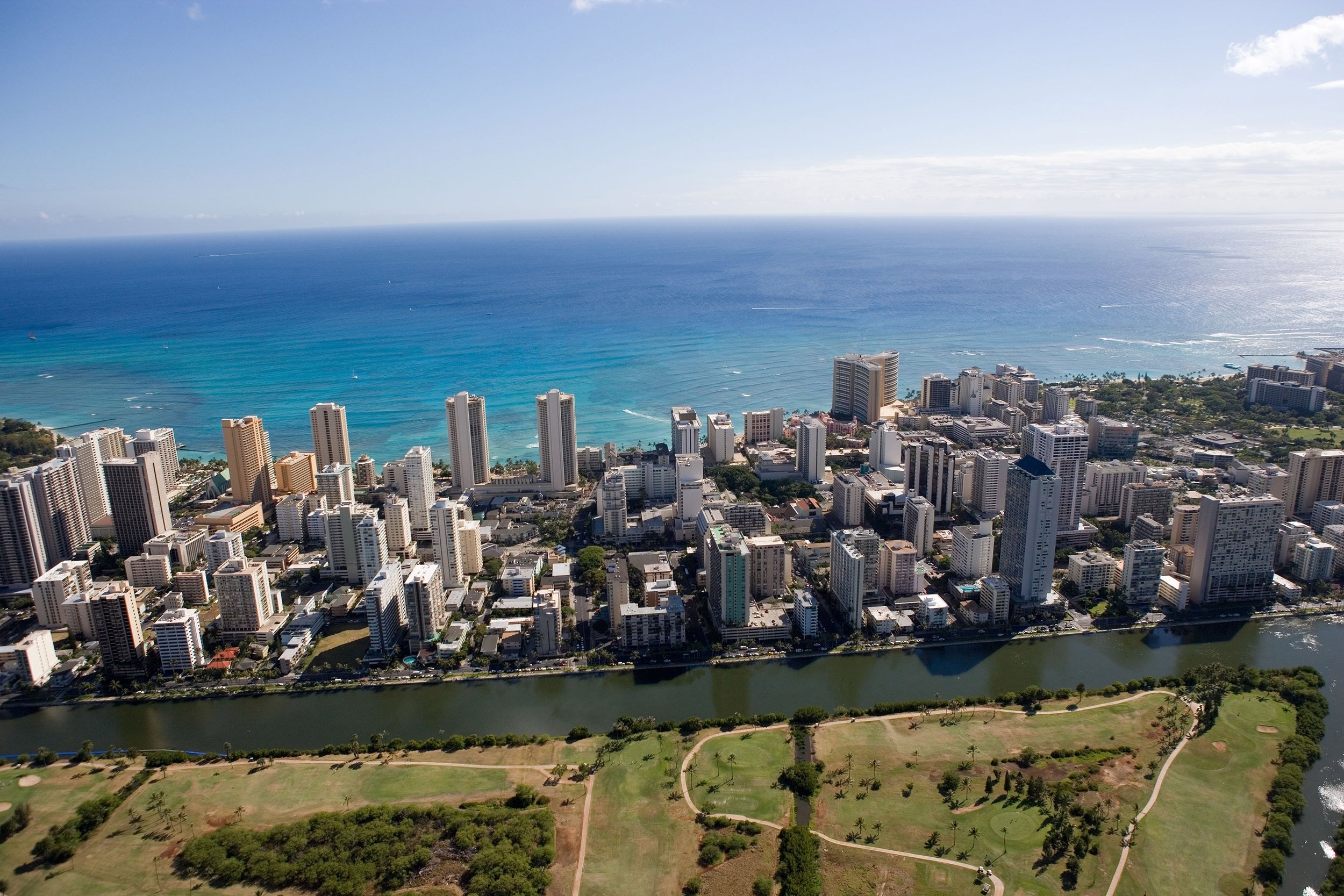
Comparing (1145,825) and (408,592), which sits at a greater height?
(408,592)

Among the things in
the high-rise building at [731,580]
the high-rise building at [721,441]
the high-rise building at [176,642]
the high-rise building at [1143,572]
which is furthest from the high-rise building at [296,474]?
the high-rise building at [1143,572]

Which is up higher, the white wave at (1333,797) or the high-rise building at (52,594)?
the high-rise building at (52,594)

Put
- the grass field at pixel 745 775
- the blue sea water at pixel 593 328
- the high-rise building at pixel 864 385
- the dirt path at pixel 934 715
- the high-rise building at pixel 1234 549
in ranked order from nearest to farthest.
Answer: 1. the dirt path at pixel 934 715
2. the grass field at pixel 745 775
3. the high-rise building at pixel 1234 549
4. the high-rise building at pixel 864 385
5. the blue sea water at pixel 593 328

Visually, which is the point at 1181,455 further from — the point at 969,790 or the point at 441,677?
the point at 441,677

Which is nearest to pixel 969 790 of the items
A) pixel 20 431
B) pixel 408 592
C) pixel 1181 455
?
pixel 408 592

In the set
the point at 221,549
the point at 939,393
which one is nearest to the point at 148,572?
the point at 221,549

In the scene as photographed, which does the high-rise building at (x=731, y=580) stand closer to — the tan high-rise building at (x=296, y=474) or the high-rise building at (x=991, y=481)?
the high-rise building at (x=991, y=481)

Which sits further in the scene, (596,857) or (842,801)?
(842,801)
